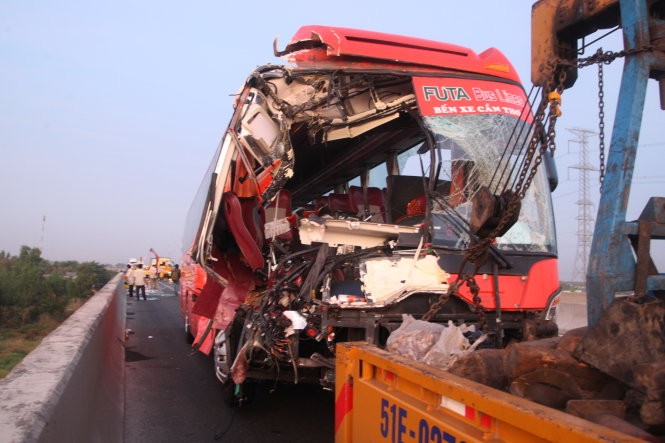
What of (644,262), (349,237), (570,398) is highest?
(349,237)

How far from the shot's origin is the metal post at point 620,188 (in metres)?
A: 2.41

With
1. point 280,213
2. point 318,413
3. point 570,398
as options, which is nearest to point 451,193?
point 280,213

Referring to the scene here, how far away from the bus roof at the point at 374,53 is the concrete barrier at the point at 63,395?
11.6 feet

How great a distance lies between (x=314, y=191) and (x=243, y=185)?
3.62 meters

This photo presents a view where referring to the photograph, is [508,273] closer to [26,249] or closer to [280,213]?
[280,213]

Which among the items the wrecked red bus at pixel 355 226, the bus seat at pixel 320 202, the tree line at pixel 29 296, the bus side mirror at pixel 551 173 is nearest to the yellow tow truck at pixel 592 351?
the wrecked red bus at pixel 355 226

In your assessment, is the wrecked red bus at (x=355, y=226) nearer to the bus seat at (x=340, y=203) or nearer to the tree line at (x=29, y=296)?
the bus seat at (x=340, y=203)

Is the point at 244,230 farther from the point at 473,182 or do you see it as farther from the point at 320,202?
the point at 320,202

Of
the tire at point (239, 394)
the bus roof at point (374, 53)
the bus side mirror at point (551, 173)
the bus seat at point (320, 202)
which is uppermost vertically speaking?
the bus roof at point (374, 53)

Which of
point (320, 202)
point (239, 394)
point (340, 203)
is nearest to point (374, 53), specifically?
point (340, 203)

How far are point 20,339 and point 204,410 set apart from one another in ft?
42.1

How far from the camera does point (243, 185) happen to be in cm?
629

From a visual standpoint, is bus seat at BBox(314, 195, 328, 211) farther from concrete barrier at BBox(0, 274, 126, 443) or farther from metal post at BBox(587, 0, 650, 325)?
metal post at BBox(587, 0, 650, 325)

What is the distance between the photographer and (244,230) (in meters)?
5.90
